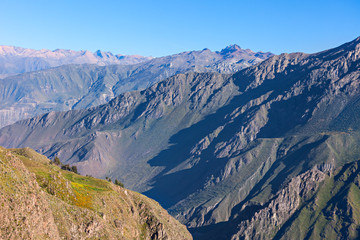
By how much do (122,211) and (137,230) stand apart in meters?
11.8

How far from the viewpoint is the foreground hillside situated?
322 ft

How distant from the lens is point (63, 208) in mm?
124250

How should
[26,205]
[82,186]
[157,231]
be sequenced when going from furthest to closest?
1. [157,231]
2. [82,186]
3. [26,205]

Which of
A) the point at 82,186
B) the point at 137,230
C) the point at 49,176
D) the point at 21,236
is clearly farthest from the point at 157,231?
the point at 21,236

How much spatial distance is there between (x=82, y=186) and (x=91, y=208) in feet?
70.6

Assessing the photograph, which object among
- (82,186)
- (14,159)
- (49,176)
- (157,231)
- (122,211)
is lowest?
(157,231)

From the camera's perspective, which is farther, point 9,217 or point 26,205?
point 26,205

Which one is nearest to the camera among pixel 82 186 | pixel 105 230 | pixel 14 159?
pixel 14 159

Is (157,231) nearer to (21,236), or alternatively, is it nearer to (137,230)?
(137,230)

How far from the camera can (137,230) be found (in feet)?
563

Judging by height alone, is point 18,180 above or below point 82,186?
above

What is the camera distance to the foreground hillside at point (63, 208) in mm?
98250

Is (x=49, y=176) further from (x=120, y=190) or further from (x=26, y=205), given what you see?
(x=120, y=190)

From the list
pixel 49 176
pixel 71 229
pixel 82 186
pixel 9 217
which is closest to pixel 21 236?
pixel 9 217
